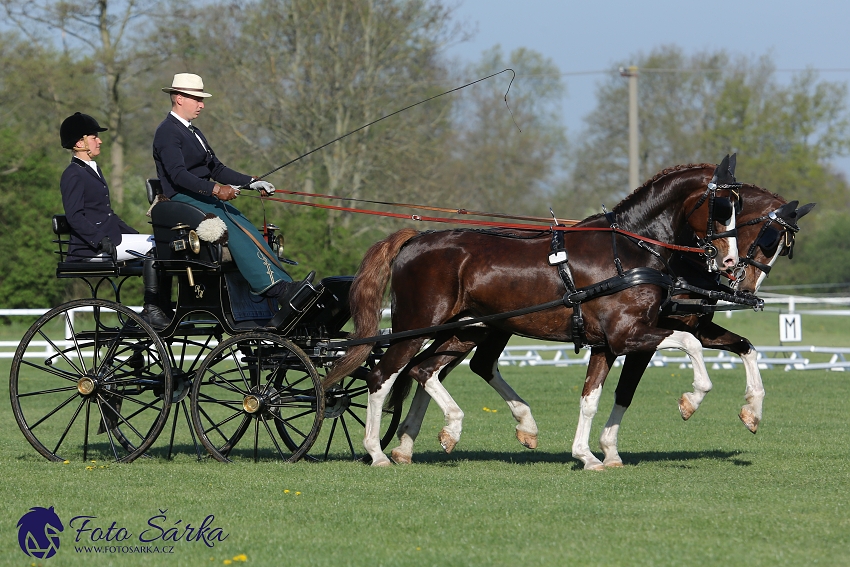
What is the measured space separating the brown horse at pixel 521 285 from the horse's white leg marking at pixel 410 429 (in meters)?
0.20

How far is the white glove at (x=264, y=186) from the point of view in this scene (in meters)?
7.70

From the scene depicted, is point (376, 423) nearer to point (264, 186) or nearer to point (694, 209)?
point (264, 186)

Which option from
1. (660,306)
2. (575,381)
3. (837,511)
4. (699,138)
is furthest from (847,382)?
(699,138)

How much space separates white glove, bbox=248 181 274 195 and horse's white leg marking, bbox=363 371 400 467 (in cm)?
162

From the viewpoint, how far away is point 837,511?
19.7ft

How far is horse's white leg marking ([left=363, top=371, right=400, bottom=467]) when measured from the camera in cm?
806

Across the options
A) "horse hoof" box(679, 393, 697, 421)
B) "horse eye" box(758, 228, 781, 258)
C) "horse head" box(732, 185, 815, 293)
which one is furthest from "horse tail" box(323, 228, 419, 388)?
"horse eye" box(758, 228, 781, 258)

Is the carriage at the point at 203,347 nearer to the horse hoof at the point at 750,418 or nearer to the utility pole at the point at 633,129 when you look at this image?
the horse hoof at the point at 750,418

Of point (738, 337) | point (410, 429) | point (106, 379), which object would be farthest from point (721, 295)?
point (106, 379)

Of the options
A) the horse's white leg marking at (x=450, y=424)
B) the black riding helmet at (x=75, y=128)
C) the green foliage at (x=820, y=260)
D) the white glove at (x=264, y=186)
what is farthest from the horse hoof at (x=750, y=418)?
the green foliage at (x=820, y=260)

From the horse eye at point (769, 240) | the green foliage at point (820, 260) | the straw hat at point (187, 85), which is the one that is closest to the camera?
the straw hat at point (187, 85)

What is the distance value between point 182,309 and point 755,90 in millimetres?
38922

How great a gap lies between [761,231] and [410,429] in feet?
10.0

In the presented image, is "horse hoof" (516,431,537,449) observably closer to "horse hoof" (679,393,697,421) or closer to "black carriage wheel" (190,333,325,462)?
"horse hoof" (679,393,697,421)
